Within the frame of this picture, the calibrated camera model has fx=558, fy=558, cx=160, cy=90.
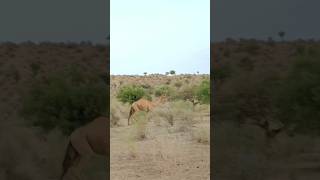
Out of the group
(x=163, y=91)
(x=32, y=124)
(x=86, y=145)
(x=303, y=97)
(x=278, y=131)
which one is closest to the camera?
(x=86, y=145)

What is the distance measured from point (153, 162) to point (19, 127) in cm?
548

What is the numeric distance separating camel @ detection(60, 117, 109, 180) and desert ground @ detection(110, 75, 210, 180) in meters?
3.49

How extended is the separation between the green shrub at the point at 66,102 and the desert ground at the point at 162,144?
2.54 m

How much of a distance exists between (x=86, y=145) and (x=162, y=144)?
820cm

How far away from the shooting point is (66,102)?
380 inches

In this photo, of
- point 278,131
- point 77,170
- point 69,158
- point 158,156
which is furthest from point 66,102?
point 158,156

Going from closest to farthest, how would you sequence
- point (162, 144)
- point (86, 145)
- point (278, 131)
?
point (86, 145) < point (278, 131) < point (162, 144)

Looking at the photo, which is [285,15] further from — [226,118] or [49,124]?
[226,118]

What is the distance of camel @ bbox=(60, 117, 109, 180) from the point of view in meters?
7.52

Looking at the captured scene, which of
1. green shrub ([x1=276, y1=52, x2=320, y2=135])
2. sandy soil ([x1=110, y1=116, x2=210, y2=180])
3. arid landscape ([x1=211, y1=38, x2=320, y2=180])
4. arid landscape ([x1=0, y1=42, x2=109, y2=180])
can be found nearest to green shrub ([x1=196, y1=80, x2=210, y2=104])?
sandy soil ([x1=110, y1=116, x2=210, y2=180])

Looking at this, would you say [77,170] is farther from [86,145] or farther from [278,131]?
[278,131]

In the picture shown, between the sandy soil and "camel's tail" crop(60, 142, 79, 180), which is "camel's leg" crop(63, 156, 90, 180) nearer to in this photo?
"camel's tail" crop(60, 142, 79, 180)

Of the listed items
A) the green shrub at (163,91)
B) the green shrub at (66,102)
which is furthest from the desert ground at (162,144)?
the green shrub at (163,91)

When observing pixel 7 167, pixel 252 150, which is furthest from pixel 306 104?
pixel 7 167
